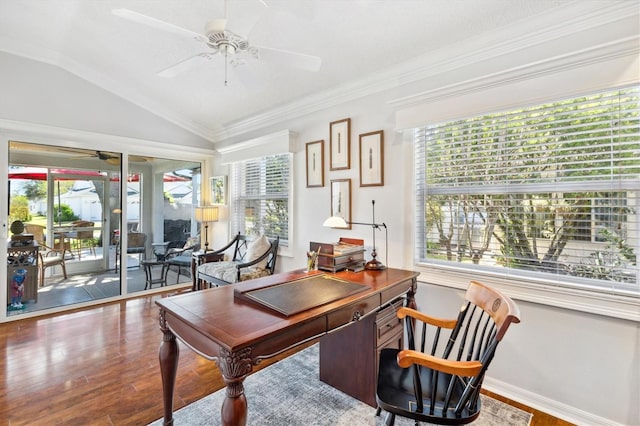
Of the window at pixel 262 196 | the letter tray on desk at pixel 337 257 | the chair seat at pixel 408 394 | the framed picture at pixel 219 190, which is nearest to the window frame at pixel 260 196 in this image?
the window at pixel 262 196

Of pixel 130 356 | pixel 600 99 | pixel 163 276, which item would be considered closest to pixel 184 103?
pixel 163 276

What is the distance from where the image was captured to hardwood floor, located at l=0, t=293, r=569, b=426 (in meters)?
1.89

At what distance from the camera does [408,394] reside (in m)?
1.40

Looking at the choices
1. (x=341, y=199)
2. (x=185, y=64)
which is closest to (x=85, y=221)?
(x=185, y=64)

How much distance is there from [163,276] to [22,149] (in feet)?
7.47

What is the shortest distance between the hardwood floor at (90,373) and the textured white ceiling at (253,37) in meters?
2.44

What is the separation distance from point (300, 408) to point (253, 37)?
2.86 m

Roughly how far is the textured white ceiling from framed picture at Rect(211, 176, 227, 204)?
1128mm

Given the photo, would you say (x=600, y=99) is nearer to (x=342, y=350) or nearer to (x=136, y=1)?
(x=342, y=350)

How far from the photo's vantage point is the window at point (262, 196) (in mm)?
3836

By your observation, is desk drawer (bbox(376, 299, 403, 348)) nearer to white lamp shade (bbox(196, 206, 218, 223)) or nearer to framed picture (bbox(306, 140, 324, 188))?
framed picture (bbox(306, 140, 324, 188))

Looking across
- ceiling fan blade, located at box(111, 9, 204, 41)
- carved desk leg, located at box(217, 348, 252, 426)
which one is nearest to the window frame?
ceiling fan blade, located at box(111, 9, 204, 41)

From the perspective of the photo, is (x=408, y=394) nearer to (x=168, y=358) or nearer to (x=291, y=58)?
(x=168, y=358)

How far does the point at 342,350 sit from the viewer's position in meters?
2.10
